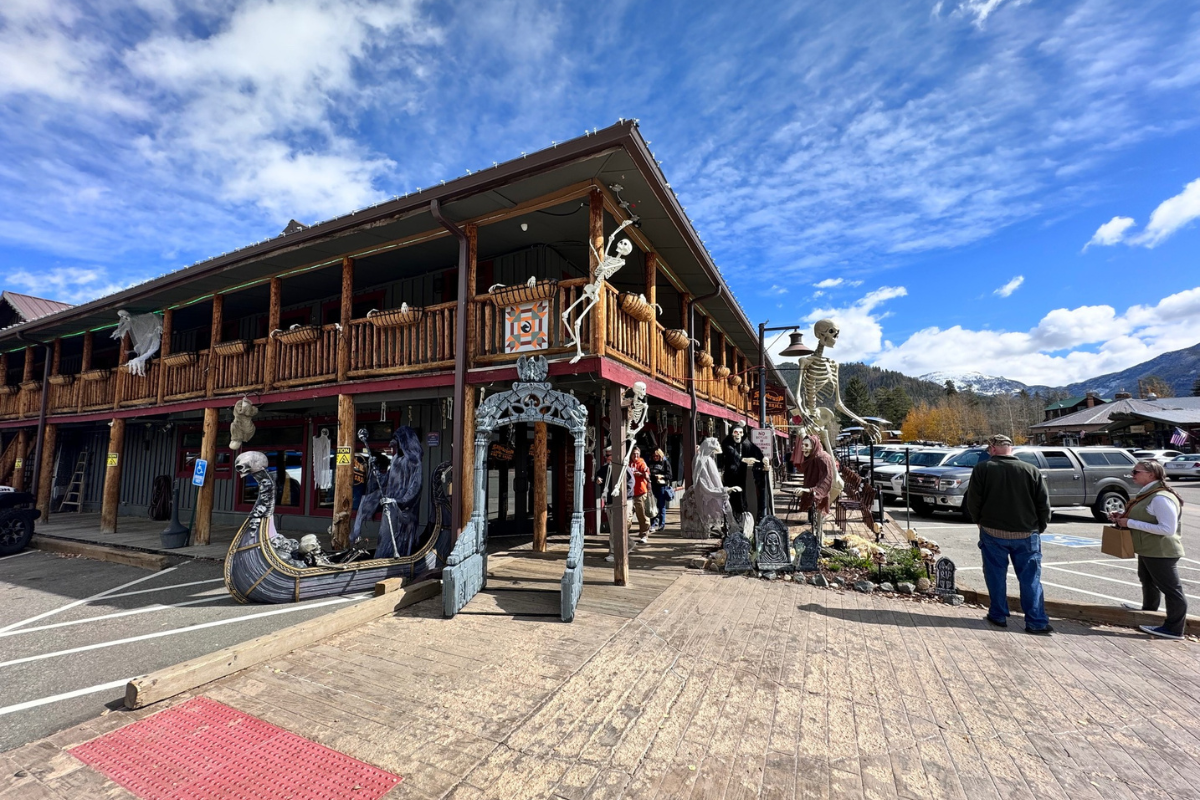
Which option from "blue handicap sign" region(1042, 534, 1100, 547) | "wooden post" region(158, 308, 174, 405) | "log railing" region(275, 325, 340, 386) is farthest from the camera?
"wooden post" region(158, 308, 174, 405)

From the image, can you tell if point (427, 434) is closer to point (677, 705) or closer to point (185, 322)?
point (677, 705)

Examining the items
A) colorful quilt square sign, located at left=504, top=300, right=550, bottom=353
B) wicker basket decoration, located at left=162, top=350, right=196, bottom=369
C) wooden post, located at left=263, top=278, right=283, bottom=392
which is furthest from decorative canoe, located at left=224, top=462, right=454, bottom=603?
wicker basket decoration, located at left=162, top=350, right=196, bottom=369

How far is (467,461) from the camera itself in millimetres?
6980

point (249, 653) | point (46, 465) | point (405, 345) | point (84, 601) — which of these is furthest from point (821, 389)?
point (46, 465)

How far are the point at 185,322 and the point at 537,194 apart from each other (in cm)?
1241

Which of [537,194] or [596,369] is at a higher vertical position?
[537,194]

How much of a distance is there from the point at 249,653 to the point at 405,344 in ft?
15.3

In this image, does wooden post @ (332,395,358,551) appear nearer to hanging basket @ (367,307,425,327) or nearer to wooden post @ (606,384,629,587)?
hanging basket @ (367,307,425,327)

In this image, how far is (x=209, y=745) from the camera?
121 inches

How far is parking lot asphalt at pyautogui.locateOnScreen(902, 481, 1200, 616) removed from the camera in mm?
6316

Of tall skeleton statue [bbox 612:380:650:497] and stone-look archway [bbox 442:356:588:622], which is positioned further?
tall skeleton statue [bbox 612:380:650:497]

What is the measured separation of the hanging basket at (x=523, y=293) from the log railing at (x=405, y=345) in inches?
35.8

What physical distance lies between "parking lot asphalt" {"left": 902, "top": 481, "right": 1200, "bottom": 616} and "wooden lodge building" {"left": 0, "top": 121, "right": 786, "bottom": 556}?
4.99 m

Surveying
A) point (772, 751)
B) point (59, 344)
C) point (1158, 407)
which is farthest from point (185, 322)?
point (1158, 407)
